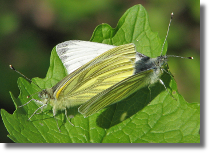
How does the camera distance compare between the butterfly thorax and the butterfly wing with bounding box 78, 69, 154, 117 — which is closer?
the butterfly wing with bounding box 78, 69, 154, 117

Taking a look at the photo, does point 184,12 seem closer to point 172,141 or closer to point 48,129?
point 172,141

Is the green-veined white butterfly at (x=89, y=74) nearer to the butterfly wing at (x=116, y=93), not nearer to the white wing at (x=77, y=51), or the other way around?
the white wing at (x=77, y=51)

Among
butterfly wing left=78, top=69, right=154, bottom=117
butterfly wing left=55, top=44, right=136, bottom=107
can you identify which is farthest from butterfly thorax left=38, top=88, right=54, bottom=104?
butterfly wing left=78, top=69, right=154, bottom=117

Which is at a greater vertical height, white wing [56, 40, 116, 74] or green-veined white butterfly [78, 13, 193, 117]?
white wing [56, 40, 116, 74]

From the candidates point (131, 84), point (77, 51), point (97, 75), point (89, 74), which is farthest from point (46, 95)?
point (131, 84)

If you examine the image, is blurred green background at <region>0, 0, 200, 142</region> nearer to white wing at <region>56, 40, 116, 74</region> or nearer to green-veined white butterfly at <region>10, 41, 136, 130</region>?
white wing at <region>56, 40, 116, 74</region>

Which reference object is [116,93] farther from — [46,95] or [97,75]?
[46,95]

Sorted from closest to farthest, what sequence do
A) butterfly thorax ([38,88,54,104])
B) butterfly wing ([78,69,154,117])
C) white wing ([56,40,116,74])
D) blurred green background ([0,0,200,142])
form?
1. butterfly wing ([78,69,154,117])
2. butterfly thorax ([38,88,54,104])
3. white wing ([56,40,116,74])
4. blurred green background ([0,0,200,142])
